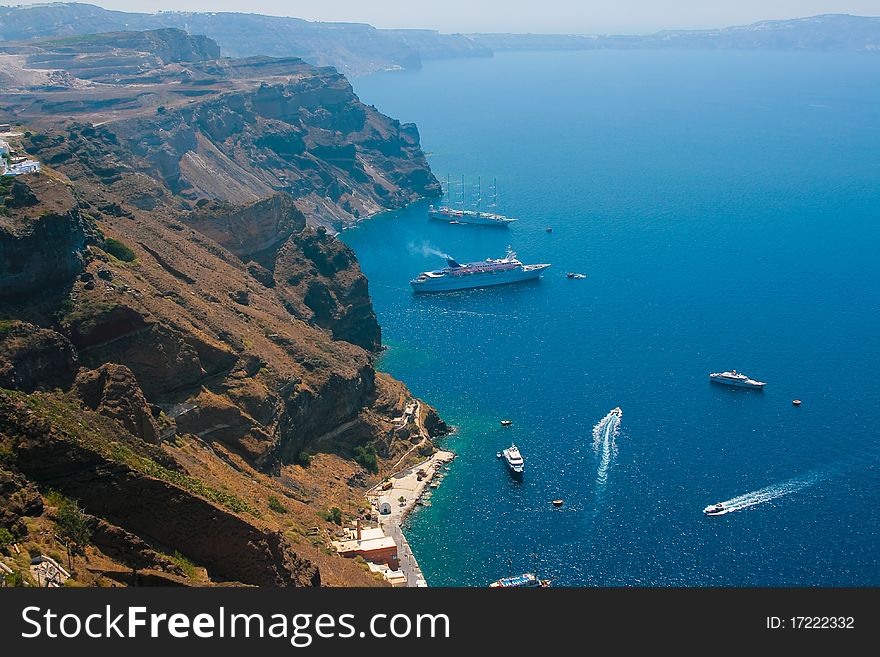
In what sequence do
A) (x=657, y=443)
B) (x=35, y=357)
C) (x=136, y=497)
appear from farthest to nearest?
(x=657, y=443), (x=35, y=357), (x=136, y=497)

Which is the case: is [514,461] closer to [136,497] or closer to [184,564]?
[184,564]

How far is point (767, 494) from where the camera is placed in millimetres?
124625

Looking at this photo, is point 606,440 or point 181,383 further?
point 606,440

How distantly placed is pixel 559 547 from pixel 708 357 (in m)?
68.5

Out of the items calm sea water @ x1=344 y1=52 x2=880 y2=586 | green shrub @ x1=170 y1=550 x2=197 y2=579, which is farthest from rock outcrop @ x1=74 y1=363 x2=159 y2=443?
calm sea water @ x1=344 y1=52 x2=880 y2=586

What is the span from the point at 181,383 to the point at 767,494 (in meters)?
73.5

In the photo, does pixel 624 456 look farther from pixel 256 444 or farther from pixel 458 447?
pixel 256 444

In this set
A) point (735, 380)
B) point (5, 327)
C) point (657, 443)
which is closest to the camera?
point (5, 327)

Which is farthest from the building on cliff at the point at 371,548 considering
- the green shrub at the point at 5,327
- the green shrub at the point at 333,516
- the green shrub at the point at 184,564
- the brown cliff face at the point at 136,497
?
the green shrub at the point at 184,564

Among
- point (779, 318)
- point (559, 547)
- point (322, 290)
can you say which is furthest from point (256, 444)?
point (779, 318)

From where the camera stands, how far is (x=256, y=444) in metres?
115

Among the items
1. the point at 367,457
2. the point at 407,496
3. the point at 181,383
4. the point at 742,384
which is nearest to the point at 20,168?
the point at 181,383

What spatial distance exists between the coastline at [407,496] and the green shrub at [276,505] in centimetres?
1530

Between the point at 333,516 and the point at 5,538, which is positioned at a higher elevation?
the point at 5,538
